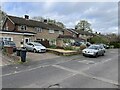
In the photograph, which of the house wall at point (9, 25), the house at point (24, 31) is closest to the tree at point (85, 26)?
the house at point (24, 31)

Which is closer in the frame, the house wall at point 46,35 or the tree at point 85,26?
the house wall at point 46,35

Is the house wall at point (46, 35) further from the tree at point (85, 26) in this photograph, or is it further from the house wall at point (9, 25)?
the tree at point (85, 26)

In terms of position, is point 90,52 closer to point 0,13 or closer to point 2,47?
point 2,47

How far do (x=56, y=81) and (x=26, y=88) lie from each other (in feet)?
6.60

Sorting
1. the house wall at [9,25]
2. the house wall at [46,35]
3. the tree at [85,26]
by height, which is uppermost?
the tree at [85,26]

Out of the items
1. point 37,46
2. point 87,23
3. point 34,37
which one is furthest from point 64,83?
point 87,23

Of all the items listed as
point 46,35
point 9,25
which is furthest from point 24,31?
point 46,35

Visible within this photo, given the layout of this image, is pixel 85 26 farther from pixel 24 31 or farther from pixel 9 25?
pixel 24 31

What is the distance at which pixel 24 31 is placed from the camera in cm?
3438

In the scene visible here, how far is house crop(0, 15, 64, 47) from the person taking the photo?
30.6m

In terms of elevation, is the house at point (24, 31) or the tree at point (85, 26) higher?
the tree at point (85, 26)

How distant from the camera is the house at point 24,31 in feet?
100

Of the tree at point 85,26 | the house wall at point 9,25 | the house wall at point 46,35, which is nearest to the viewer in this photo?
the house wall at point 9,25

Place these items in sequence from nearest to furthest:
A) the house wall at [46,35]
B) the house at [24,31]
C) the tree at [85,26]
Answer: the house at [24,31]
the house wall at [46,35]
the tree at [85,26]
